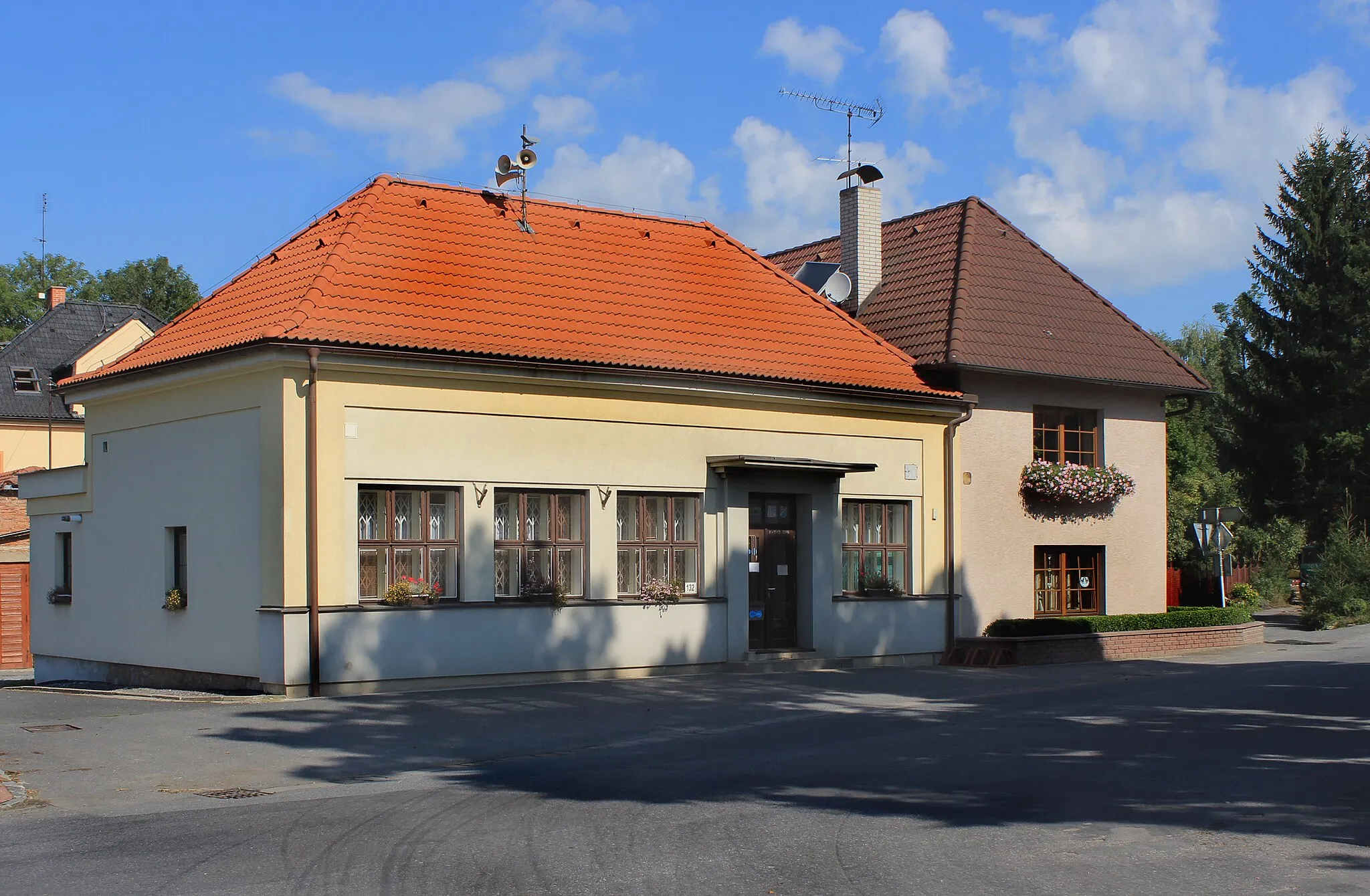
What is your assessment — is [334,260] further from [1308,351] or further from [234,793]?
[1308,351]

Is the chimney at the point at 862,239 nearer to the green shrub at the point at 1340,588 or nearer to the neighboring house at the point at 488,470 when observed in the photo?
the neighboring house at the point at 488,470

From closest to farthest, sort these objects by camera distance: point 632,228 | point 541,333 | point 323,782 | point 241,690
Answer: point 323,782 < point 241,690 < point 541,333 < point 632,228

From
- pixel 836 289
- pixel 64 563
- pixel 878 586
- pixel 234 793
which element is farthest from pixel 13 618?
pixel 234 793

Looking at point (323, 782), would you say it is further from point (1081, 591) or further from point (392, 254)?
point (1081, 591)

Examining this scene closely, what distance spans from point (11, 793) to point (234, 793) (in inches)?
67.8

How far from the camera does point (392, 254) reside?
20.8 metres

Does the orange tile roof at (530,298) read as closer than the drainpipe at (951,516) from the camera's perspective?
Yes

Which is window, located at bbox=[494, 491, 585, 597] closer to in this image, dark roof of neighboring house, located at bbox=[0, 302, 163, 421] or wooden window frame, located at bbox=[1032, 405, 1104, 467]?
wooden window frame, located at bbox=[1032, 405, 1104, 467]

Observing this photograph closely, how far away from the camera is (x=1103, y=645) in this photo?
24547 millimetres

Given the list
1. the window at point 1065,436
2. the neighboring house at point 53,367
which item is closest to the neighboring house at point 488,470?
the window at point 1065,436

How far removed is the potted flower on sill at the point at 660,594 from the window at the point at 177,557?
647 cm

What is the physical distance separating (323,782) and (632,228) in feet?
47.0

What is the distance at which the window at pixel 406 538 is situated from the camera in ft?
61.2

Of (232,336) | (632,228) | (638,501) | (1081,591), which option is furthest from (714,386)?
(1081,591)
